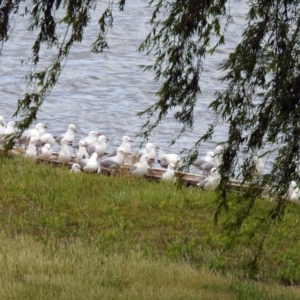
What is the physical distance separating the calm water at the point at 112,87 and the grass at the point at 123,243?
7.58 m

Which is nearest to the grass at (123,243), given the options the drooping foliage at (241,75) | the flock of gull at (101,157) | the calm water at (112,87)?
the flock of gull at (101,157)

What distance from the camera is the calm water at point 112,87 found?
21891 millimetres

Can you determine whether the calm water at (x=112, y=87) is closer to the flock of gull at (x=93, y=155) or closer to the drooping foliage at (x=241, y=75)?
the flock of gull at (x=93, y=155)

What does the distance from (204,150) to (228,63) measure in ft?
41.0

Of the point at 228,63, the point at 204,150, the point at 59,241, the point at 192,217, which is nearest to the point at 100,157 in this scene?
the point at 204,150

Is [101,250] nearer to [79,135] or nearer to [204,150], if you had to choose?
[204,150]

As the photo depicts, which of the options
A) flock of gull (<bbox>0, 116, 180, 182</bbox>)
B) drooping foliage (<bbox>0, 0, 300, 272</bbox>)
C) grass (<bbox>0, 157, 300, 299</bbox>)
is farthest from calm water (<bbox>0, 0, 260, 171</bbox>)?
drooping foliage (<bbox>0, 0, 300, 272</bbox>)

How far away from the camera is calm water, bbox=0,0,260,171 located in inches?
862

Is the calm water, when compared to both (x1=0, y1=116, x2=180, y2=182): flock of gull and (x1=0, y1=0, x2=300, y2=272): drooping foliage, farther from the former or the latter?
(x1=0, y1=0, x2=300, y2=272): drooping foliage

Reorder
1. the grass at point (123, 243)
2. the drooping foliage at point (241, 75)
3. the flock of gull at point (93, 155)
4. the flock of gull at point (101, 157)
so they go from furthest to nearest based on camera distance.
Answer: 1. the flock of gull at point (93, 155)
2. the flock of gull at point (101, 157)
3. the grass at point (123, 243)
4. the drooping foliage at point (241, 75)

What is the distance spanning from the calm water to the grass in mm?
7576

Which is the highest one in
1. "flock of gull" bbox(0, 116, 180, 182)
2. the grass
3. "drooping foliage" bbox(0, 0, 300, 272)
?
"drooping foliage" bbox(0, 0, 300, 272)

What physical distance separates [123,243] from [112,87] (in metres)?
15.4

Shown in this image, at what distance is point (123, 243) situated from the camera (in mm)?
10539
